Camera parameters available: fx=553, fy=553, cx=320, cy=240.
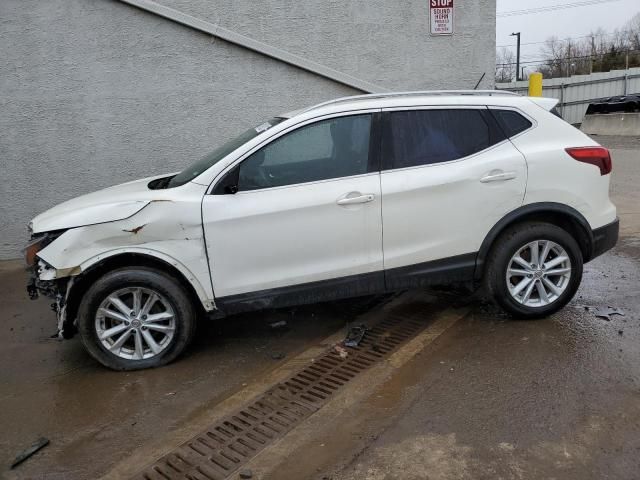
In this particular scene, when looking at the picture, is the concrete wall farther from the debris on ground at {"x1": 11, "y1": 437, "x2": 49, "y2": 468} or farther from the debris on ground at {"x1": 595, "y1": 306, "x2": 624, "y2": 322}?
the debris on ground at {"x1": 11, "y1": 437, "x2": 49, "y2": 468}

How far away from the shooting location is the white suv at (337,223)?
3.89 metres

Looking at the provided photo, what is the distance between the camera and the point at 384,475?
276 centimetres

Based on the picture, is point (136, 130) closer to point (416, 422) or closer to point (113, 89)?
point (113, 89)

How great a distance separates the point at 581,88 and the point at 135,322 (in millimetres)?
30409

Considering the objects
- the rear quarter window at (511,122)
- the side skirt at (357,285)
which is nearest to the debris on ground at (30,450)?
the side skirt at (357,285)

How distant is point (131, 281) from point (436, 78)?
5206mm

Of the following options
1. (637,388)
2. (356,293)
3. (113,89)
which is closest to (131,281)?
(356,293)

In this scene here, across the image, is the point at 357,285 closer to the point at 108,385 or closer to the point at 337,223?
the point at 337,223

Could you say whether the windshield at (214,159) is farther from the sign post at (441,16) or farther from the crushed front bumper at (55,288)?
the sign post at (441,16)

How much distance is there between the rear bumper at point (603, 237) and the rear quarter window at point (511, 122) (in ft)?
3.36


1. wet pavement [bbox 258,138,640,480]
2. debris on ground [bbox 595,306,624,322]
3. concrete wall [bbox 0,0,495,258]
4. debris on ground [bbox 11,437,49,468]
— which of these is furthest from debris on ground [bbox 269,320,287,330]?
concrete wall [bbox 0,0,495,258]

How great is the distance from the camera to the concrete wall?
6.76 metres

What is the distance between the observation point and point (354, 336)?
444cm

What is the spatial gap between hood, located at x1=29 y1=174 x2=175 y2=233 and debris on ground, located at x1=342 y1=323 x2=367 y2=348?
1775 mm
